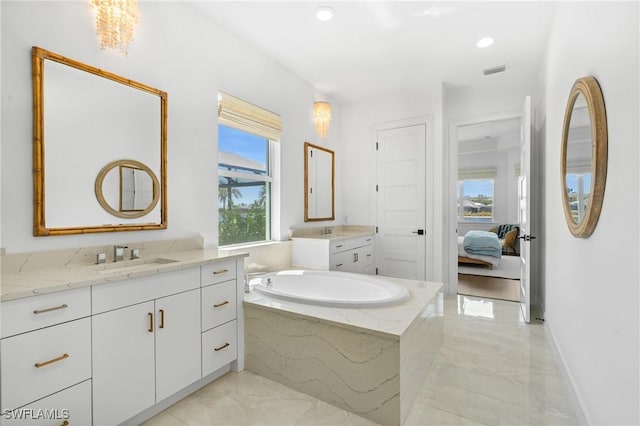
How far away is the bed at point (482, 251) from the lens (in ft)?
17.4

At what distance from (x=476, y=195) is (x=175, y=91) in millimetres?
7626

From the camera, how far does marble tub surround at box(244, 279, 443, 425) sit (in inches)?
65.7

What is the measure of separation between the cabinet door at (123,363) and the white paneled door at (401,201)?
3206 millimetres

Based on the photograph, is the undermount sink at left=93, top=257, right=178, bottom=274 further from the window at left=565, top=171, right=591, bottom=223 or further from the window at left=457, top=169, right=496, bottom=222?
the window at left=457, top=169, right=496, bottom=222

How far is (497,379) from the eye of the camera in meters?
2.06

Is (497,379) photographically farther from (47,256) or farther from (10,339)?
(47,256)

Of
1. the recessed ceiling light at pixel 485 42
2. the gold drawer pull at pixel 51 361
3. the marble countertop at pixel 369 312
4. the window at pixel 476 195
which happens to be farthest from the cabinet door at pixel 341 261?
the window at pixel 476 195

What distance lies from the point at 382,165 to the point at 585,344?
3102mm

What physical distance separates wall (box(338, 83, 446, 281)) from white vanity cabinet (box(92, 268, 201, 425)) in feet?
9.82

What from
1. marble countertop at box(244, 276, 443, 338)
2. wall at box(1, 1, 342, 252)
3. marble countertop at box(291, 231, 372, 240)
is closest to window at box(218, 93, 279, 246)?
wall at box(1, 1, 342, 252)

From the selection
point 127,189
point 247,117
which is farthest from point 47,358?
point 247,117

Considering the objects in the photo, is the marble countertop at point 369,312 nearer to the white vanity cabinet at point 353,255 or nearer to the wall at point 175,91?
the wall at point 175,91

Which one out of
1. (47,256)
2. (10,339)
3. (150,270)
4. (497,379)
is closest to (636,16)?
(497,379)

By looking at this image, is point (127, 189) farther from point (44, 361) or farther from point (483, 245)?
point (483, 245)
